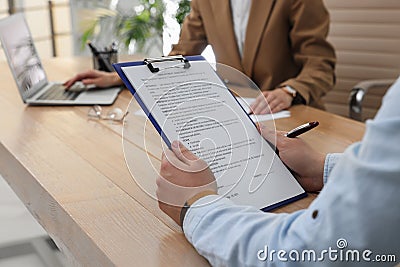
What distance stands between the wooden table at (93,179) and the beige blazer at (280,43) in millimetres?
240

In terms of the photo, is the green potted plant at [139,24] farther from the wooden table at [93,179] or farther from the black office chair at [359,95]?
the wooden table at [93,179]

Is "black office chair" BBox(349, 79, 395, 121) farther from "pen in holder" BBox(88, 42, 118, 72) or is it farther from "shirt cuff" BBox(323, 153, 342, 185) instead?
"shirt cuff" BBox(323, 153, 342, 185)

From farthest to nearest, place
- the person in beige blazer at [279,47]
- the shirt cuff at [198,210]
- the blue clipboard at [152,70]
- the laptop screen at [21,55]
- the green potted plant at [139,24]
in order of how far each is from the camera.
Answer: the green potted plant at [139,24] < the person in beige blazer at [279,47] < the laptop screen at [21,55] < the blue clipboard at [152,70] < the shirt cuff at [198,210]

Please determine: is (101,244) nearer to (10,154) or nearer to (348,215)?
(348,215)

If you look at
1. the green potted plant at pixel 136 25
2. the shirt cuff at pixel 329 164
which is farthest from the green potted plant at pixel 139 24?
the shirt cuff at pixel 329 164

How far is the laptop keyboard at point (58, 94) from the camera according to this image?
1.75 meters

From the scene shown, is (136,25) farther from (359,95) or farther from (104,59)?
(359,95)

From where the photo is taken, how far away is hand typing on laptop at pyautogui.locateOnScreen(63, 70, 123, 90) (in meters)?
1.84

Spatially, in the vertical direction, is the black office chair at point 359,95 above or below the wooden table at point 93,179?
below

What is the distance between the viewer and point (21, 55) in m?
1.78

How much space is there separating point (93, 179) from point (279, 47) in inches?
40.6

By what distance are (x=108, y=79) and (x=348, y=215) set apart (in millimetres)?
1338

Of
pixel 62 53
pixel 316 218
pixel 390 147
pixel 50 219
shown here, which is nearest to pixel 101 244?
pixel 50 219

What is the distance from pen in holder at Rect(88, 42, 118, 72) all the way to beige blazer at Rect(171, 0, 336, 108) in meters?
0.34
